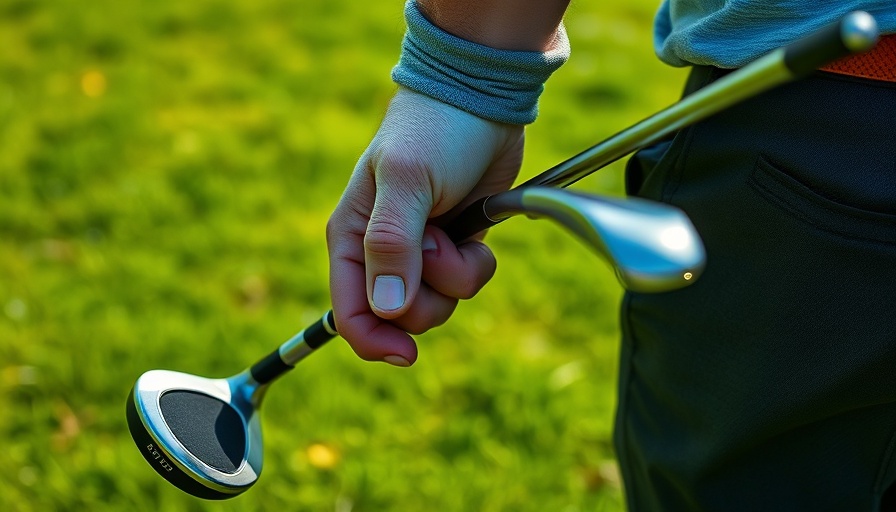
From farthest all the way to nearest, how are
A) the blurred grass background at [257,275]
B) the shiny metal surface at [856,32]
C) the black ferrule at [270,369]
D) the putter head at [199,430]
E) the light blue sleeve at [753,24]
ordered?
the blurred grass background at [257,275]
the black ferrule at [270,369]
the putter head at [199,430]
the light blue sleeve at [753,24]
the shiny metal surface at [856,32]

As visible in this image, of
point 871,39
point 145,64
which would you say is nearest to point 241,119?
point 145,64

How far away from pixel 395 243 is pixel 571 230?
0.30 meters

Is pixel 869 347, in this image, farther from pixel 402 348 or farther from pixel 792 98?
pixel 402 348

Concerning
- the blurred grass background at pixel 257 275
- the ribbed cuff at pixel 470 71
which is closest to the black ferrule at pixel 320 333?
the ribbed cuff at pixel 470 71

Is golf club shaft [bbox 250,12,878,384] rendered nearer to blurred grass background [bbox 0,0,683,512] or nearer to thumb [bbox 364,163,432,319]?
thumb [bbox 364,163,432,319]

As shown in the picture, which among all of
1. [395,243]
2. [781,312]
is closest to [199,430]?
[395,243]

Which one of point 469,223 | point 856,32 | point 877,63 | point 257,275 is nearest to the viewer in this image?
point 856,32

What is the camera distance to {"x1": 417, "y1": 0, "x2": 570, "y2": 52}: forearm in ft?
3.38

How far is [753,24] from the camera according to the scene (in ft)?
3.23

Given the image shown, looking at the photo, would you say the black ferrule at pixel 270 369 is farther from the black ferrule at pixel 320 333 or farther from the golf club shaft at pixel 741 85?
the golf club shaft at pixel 741 85

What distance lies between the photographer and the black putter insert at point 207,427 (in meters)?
1.19

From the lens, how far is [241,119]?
3355 mm

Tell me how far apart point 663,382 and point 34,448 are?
1.51 meters

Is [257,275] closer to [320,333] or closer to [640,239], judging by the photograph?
[320,333]
